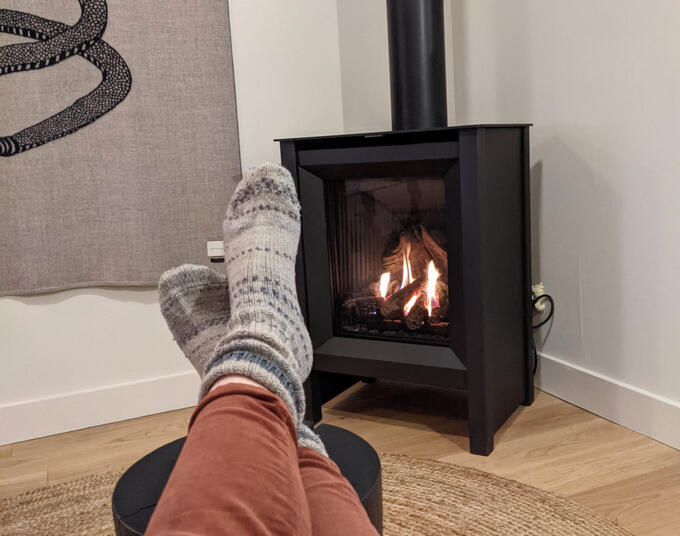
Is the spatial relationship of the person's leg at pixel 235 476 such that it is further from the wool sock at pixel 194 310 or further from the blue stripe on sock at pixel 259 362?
the wool sock at pixel 194 310

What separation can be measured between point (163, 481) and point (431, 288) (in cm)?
87

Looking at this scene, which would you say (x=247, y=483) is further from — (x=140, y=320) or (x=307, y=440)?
(x=140, y=320)

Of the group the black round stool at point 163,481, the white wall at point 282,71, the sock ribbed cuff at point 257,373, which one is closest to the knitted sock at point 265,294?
the sock ribbed cuff at point 257,373

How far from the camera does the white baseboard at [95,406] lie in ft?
5.85

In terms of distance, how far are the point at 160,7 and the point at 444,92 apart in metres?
0.79

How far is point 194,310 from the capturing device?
1.25 metres

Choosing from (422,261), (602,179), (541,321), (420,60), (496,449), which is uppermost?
(420,60)

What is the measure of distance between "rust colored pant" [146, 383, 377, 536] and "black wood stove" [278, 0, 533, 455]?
77 cm

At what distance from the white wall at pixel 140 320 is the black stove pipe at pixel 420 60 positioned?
42 cm

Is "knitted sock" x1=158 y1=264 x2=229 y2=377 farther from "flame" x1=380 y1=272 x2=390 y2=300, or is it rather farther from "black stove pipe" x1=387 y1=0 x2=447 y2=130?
"black stove pipe" x1=387 y1=0 x2=447 y2=130

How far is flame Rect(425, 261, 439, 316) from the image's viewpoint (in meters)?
1.65

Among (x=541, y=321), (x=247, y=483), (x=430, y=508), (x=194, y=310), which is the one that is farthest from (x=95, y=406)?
(x=247, y=483)

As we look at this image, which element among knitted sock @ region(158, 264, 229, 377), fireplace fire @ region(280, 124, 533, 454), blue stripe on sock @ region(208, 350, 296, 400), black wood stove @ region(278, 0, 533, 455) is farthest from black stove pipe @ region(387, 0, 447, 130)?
blue stripe on sock @ region(208, 350, 296, 400)

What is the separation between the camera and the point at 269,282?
→ 1152 mm
